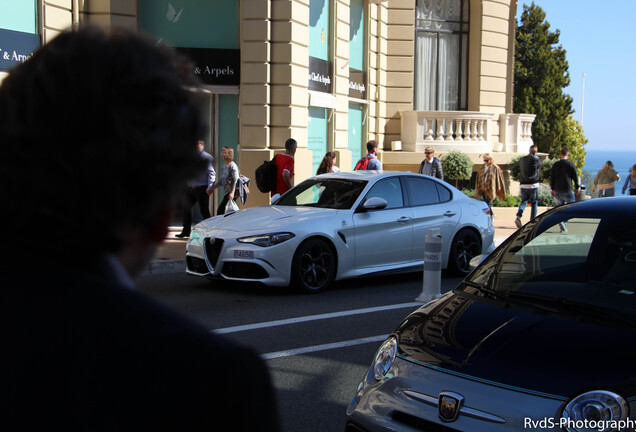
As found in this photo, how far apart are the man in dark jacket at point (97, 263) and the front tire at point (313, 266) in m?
8.12

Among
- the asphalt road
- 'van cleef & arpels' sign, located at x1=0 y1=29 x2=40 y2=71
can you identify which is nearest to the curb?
the asphalt road

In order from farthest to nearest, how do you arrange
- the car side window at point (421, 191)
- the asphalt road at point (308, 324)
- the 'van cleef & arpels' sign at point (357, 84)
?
the 'van cleef & arpels' sign at point (357, 84), the car side window at point (421, 191), the asphalt road at point (308, 324)

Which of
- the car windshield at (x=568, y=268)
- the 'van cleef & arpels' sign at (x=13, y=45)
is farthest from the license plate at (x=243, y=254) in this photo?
the 'van cleef & arpels' sign at (x=13, y=45)

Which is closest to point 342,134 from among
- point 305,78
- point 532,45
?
point 305,78

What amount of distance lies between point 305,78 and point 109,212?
1657cm

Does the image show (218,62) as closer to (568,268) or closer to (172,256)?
(172,256)

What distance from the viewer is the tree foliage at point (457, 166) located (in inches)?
880

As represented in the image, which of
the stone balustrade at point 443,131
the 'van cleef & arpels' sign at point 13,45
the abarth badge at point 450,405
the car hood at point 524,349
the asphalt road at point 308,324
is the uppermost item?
the 'van cleef & arpels' sign at point 13,45

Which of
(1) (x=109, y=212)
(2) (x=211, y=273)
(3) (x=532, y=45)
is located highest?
(3) (x=532, y=45)

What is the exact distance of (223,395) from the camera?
3.32ft

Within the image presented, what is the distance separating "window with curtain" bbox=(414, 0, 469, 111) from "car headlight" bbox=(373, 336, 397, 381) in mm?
21520

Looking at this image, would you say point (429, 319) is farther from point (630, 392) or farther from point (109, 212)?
point (109, 212)

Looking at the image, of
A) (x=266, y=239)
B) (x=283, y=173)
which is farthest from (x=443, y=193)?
(x=283, y=173)

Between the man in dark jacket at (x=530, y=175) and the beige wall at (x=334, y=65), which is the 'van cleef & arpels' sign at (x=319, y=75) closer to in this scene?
the beige wall at (x=334, y=65)
